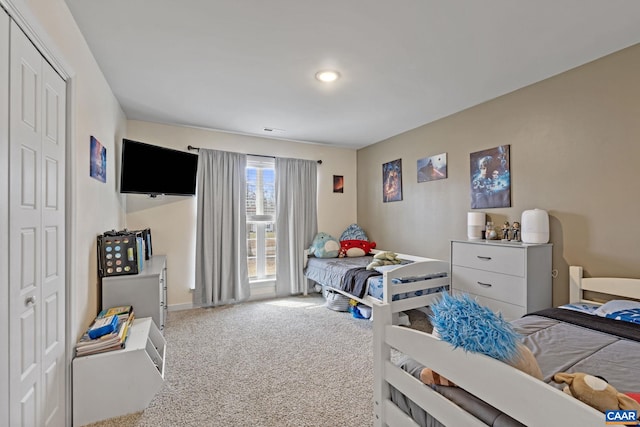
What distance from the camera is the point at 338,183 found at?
16.4 ft

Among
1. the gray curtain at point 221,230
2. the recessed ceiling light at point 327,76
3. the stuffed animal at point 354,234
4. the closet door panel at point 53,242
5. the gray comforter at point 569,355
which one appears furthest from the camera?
the stuffed animal at point 354,234

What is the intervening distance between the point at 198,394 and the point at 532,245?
2.73 meters

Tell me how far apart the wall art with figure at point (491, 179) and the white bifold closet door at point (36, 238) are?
3.48 meters

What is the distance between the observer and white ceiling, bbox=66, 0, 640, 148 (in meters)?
1.72

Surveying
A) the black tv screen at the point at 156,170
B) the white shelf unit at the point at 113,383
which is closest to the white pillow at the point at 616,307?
the white shelf unit at the point at 113,383

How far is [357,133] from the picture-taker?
421cm

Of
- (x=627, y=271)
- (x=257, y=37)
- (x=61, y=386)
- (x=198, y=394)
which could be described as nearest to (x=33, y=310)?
(x=61, y=386)

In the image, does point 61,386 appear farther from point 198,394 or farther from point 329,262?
point 329,262

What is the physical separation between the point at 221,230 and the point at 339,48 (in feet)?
9.13

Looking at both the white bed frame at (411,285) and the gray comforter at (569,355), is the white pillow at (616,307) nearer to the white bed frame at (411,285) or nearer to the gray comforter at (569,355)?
the gray comforter at (569,355)

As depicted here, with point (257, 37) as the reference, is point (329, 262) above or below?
below

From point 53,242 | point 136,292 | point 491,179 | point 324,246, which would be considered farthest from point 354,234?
point 53,242

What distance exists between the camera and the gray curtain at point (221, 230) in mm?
3904

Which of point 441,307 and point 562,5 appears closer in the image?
point 441,307
